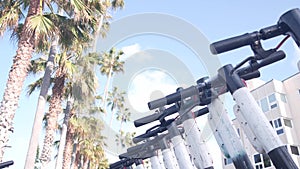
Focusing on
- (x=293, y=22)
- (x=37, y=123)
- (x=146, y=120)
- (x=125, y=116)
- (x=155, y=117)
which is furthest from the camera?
(x=37, y=123)

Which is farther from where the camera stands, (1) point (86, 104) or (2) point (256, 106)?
(1) point (86, 104)

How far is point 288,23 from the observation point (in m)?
1.74

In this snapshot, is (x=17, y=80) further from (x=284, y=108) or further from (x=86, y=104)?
(x=284, y=108)

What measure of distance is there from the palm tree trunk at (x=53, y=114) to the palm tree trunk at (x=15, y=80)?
3101 millimetres

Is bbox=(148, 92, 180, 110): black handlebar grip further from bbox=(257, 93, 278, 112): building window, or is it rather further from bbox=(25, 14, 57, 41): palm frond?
bbox=(257, 93, 278, 112): building window

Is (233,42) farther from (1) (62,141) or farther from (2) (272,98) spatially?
(2) (272,98)

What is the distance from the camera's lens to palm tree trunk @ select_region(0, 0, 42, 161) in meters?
6.53

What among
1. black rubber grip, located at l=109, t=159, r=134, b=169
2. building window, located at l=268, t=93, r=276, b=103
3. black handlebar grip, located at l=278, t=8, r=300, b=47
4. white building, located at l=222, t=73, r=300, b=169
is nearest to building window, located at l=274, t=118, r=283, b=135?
white building, located at l=222, t=73, r=300, b=169

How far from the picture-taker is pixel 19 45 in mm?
7582

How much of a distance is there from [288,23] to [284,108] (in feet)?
61.7

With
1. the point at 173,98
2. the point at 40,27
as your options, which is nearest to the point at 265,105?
the point at 40,27

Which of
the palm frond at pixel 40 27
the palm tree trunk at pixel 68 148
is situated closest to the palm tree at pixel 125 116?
the palm frond at pixel 40 27

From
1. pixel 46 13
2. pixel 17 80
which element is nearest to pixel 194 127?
pixel 17 80

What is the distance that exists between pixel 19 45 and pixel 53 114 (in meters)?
3.43
